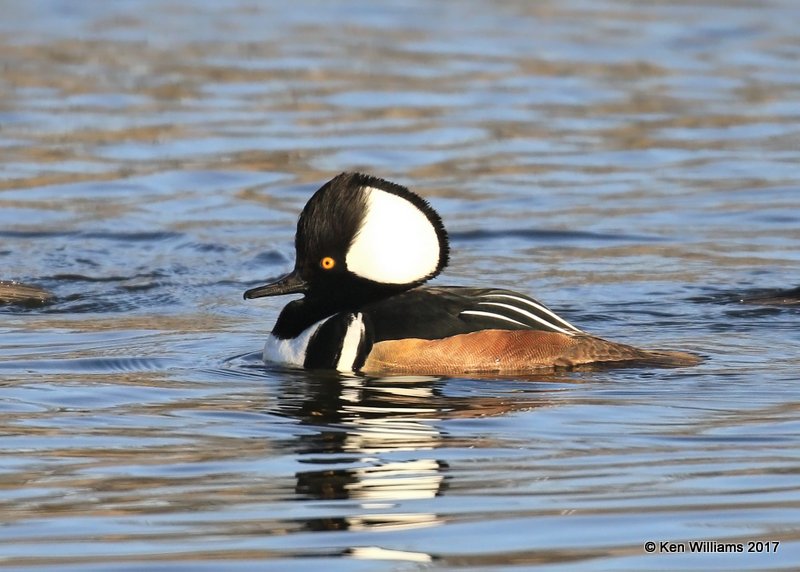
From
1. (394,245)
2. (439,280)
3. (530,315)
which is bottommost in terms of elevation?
(439,280)

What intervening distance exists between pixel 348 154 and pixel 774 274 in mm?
5313

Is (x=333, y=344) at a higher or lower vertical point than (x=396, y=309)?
lower

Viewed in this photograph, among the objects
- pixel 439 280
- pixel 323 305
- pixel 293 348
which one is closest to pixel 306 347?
pixel 293 348

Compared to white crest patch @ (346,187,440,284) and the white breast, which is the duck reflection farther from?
white crest patch @ (346,187,440,284)

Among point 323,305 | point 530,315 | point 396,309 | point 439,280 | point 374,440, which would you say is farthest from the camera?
point 439,280

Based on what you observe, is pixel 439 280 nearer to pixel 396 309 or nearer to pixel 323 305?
pixel 323 305

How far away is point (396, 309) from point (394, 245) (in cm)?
32

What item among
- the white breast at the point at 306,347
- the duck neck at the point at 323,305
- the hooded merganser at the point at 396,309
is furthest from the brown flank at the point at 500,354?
the duck neck at the point at 323,305

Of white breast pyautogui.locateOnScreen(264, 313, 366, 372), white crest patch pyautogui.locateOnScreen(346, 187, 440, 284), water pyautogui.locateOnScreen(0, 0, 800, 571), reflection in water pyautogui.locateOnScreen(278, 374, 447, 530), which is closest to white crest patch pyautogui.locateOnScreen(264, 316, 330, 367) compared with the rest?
white breast pyautogui.locateOnScreen(264, 313, 366, 372)

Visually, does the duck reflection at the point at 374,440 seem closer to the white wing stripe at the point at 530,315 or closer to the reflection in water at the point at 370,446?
the reflection in water at the point at 370,446

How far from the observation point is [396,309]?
8609mm

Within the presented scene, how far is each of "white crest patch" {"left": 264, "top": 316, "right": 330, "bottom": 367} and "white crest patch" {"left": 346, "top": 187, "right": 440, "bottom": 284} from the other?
0.37 metres

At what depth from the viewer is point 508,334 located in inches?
341

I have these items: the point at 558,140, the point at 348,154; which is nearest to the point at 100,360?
the point at 348,154
